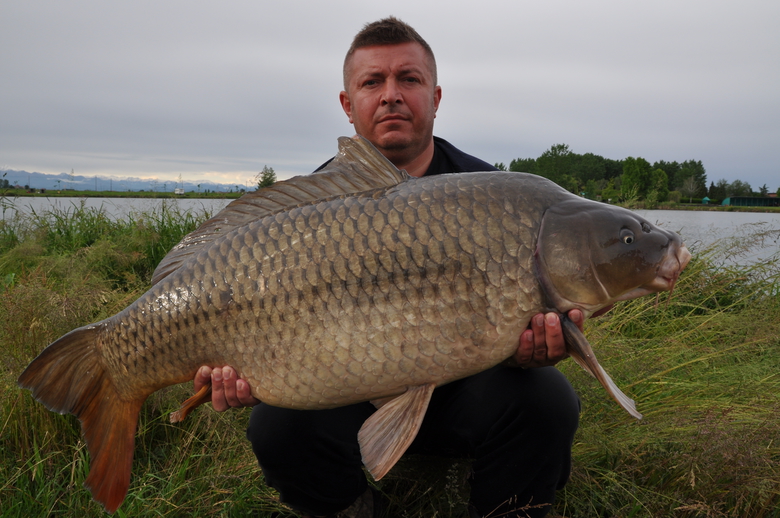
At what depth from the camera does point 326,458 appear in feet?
6.32

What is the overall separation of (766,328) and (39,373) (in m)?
3.69

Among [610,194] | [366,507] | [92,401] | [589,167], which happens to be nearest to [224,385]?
[92,401]

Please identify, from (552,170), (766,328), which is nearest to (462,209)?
(766,328)

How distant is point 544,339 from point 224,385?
39.4 inches

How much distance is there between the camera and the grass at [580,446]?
77.7 inches

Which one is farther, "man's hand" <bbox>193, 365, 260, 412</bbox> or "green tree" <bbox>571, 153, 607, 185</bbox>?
"green tree" <bbox>571, 153, 607, 185</bbox>

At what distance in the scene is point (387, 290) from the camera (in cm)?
158

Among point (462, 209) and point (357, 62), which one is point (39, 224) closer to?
point (357, 62)

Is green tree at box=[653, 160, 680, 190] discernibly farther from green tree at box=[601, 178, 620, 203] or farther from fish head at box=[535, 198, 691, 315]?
fish head at box=[535, 198, 691, 315]

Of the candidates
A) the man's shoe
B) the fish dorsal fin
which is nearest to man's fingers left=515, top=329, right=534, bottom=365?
the fish dorsal fin

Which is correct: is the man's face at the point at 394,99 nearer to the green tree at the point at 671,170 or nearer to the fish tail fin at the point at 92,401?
the fish tail fin at the point at 92,401

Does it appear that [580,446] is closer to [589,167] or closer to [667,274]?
[667,274]

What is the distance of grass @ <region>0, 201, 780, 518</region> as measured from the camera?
1974mm

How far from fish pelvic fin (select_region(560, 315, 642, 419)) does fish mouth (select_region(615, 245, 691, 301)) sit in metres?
0.17
